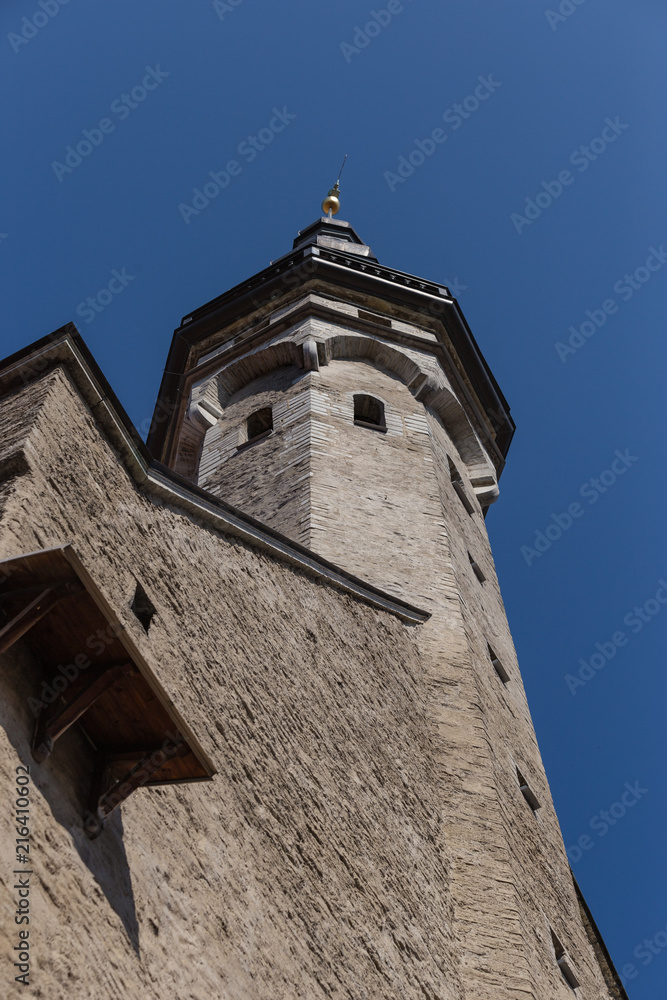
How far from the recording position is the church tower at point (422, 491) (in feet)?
21.4

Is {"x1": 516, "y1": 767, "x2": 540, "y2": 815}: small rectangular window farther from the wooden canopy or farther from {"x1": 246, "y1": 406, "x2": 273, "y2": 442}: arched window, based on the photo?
{"x1": 246, "y1": 406, "x2": 273, "y2": 442}: arched window

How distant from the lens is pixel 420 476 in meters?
11.1

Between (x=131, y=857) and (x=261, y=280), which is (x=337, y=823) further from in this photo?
(x=261, y=280)

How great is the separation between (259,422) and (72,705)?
9.39 metres

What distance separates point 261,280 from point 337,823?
11.1 metres

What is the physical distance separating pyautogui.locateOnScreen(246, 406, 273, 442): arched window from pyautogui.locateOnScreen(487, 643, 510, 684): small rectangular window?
4113mm

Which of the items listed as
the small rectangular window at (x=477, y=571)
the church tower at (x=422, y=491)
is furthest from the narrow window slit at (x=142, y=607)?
the small rectangular window at (x=477, y=571)

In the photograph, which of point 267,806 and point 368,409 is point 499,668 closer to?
point 368,409

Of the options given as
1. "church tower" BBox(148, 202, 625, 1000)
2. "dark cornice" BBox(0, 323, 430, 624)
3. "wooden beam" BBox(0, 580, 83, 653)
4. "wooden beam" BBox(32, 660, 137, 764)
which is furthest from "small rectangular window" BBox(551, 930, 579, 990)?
"wooden beam" BBox(0, 580, 83, 653)

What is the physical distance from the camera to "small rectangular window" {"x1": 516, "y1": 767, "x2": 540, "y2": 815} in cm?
817

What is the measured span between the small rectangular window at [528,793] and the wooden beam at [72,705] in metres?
5.26

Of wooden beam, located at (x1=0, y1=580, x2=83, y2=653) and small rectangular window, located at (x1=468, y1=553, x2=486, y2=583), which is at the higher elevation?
small rectangular window, located at (x1=468, y1=553, x2=486, y2=583)

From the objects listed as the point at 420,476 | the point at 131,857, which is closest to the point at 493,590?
the point at 420,476

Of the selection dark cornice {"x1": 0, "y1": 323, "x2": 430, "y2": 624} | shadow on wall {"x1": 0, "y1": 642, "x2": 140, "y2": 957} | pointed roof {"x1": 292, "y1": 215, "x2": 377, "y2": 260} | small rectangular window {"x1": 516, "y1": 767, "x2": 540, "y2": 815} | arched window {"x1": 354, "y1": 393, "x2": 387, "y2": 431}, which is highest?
pointed roof {"x1": 292, "y1": 215, "x2": 377, "y2": 260}
